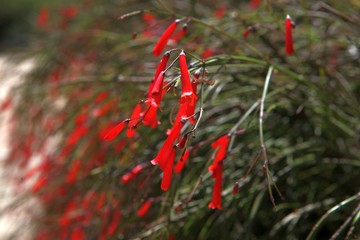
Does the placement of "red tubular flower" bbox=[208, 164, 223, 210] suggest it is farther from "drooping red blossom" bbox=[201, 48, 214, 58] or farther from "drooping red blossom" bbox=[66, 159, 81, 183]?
"drooping red blossom" bbox=[66, 159, 81, 183]

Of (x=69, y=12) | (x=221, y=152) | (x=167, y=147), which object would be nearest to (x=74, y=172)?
(x=221, y=152)

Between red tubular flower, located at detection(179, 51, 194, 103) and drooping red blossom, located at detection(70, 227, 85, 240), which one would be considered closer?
red tubular flower, located at detection(179, 51, 194, 103)

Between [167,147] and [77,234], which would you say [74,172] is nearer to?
[77,234]

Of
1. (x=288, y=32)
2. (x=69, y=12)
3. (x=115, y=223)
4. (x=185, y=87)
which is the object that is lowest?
(x=69, y=12)

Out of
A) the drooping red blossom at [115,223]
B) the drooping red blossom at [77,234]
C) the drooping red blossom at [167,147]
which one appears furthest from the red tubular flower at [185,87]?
the drooping red blossom at [77,234]

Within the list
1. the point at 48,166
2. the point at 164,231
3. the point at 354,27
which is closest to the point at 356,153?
the point at 354,27

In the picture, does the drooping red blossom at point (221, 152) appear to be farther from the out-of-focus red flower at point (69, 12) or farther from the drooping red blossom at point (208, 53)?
the out-of-focus red flower at point (69, 12)

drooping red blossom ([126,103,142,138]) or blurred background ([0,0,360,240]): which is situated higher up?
drooping red blossom ([126,103,142,138])

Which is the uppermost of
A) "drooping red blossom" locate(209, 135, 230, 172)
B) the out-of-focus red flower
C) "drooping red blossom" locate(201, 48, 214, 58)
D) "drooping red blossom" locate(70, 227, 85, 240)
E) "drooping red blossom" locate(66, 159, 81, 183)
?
"drooping red blossom" locate(209, 135, 230, 172)

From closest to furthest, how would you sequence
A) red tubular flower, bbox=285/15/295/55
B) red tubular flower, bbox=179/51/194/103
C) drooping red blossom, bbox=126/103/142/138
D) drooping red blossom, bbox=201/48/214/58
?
red tubular flower, bbox=179/51/194/103 → drooping red blossom, bbox=126/103/142/138 → red tubular flower, bbox=285/15/295/55 → drooping red blossom, bbox=201/48/214/58

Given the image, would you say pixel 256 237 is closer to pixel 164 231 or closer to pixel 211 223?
pixel 211 223

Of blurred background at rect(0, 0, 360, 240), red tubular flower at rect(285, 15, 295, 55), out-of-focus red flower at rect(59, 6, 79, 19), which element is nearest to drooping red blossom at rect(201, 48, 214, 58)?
blurred background at rect(0, 0, 360, 240)
